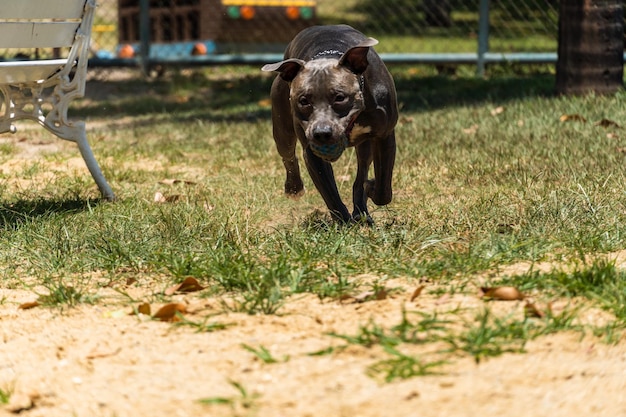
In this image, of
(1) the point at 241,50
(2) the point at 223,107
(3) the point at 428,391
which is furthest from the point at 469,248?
(1) the point at 241,50

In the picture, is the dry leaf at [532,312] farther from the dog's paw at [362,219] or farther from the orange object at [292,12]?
the orange object at [292,12]

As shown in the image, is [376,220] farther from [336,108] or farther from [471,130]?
[471,130]

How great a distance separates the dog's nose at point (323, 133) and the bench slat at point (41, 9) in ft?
5.68

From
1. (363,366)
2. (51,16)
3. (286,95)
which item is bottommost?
(363,366)

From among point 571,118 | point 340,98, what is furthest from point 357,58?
point 571,118

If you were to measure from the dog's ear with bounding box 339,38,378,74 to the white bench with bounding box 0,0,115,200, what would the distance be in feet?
5.57

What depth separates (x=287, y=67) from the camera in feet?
13.6

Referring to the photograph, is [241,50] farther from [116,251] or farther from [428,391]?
[428,391]

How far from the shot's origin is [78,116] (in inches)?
360

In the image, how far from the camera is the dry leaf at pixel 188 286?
133 inches

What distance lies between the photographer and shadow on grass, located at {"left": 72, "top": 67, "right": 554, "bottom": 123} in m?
8.88

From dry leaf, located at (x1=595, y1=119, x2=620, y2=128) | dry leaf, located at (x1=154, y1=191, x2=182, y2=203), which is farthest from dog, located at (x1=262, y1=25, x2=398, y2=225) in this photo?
dry leaf, located at (x1=595, y1=119, x2=620, y2=128)

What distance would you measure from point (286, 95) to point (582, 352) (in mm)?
2247

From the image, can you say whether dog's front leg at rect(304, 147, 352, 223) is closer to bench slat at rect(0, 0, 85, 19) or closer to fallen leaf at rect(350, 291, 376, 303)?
fallen leaf at rect(350, 291, 376, 303)
